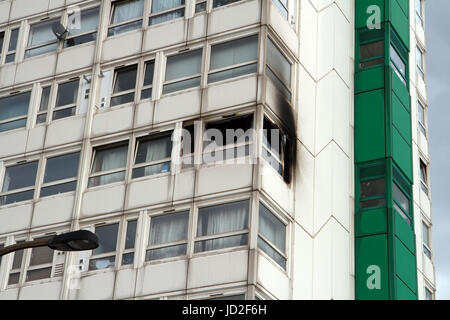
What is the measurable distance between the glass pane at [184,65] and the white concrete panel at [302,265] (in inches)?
218

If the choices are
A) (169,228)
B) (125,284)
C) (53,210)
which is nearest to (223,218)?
(169,228)

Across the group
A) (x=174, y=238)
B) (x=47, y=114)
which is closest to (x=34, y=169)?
(x=47, y=114)

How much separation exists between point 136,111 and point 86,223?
3.62 metres

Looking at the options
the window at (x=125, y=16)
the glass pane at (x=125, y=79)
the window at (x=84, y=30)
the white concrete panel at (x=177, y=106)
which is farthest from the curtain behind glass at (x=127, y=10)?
the white concrete panel at (x=177, y=106)

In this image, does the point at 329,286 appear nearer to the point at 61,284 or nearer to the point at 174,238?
the point at 174,238

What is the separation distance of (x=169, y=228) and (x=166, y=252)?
702mm

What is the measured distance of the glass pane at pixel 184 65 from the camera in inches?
1198

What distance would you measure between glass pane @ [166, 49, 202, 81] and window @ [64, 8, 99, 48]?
3416 millimetres

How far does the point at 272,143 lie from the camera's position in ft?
94.5

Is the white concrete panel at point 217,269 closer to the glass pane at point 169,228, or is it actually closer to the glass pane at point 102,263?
the glass pane at point 169,228

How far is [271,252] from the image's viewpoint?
27.4 meters

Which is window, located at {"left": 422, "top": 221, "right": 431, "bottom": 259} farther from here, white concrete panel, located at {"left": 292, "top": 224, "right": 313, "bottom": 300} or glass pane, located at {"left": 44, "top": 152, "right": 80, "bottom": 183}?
glass pane, located at {"left": 44, "top": 152, "right": 80, "bottom": 183}

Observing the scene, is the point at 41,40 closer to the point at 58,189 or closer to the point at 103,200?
the point at 58,189

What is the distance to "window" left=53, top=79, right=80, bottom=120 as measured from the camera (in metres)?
32.1
